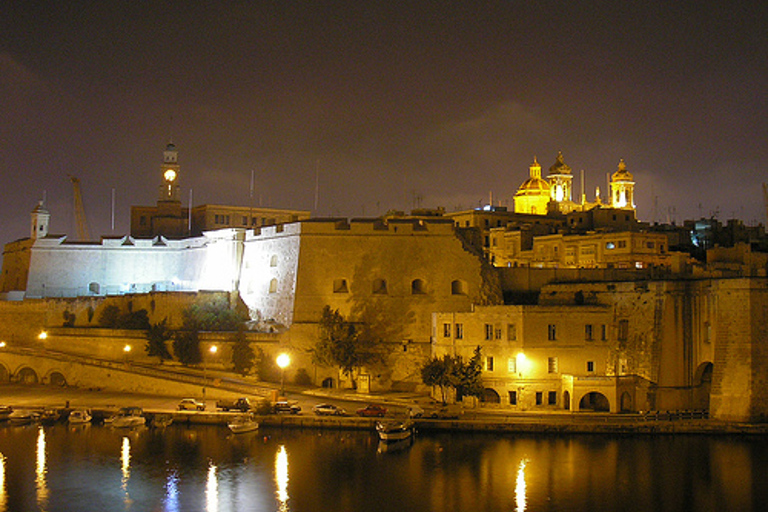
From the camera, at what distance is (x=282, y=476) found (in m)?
26.0

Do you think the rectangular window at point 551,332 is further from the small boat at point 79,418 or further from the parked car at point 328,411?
the small boat at point 79,418

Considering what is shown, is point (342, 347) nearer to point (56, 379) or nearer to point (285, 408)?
point (285, 408)

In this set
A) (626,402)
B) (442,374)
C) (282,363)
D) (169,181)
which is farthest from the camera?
(169,181)

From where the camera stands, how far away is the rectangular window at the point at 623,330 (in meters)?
32.2

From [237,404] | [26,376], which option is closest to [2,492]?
[237,404]

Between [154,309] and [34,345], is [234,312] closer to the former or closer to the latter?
[154,309]

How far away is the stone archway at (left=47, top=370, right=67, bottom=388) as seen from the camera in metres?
38.7

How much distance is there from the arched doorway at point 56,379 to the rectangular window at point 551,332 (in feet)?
67.4

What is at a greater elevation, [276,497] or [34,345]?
[34,345]

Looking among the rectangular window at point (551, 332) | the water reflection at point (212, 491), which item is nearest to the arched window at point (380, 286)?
the rectangular window at point (551, 332)

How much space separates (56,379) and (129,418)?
28.6ft

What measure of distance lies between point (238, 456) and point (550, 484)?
9.54 metres

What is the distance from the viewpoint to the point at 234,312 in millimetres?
41562

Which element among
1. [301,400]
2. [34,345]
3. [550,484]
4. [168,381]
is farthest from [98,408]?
[550,484]
